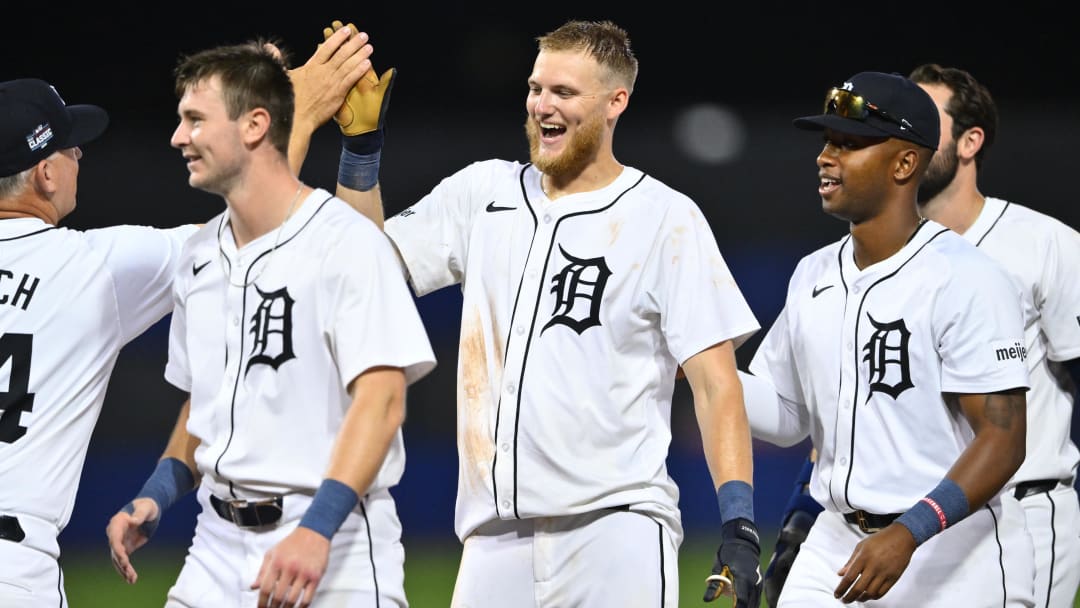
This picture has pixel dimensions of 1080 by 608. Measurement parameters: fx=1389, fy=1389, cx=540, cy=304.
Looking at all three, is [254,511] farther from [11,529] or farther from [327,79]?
[327,79]

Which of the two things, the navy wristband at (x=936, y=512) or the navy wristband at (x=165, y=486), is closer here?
the navy wristband at (x=165, y=486)

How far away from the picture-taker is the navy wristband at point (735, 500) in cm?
357

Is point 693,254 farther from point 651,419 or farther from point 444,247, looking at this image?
point 444,247

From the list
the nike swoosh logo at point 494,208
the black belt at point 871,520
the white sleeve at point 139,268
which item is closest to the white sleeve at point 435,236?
the nike swoosh logo at point 494,208

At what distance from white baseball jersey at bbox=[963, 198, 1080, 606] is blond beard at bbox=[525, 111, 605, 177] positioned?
1.44 metres

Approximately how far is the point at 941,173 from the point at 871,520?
1.46 metres

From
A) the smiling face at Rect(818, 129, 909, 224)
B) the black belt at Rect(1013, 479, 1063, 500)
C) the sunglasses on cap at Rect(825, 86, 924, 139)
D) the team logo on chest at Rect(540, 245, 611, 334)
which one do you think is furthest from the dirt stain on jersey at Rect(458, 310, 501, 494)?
the black belt at Rect(1013, 479, 1063, 500)

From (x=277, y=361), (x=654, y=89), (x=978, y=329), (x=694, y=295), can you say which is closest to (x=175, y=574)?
(x=654, y=89)

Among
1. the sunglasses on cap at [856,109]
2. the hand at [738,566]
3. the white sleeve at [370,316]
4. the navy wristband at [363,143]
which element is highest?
the sunglasses on cap at [856,109]

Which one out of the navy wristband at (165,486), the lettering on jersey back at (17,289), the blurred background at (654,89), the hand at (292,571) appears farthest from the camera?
the blurred background at (654,89)

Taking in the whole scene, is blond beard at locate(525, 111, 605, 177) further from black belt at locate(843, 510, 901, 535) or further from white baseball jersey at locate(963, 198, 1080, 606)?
white baseball jersey at locate(963, 198, 1080, 606)

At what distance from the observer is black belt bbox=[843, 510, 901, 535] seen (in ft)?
12.5

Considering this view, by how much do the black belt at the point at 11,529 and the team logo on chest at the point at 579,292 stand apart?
57.4 inches

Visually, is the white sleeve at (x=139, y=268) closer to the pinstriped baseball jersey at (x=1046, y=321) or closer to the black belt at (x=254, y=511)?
the black belt at (x=254, y=511)
